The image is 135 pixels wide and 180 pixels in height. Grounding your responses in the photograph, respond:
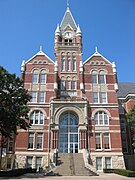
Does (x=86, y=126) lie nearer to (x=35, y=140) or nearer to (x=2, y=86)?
(x=35, y=140)

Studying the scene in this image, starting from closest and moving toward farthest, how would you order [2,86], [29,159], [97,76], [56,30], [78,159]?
Answer: [2,86] < [78,159] < [29,159] < [97,76] < [56,30]

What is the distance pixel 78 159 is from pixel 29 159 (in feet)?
28.2

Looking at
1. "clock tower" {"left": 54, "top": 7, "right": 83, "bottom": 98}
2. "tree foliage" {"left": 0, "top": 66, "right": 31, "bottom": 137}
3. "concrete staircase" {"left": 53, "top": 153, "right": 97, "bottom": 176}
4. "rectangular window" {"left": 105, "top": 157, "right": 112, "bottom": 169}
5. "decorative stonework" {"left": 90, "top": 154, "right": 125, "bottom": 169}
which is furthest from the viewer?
"clock tower" {"left": 54, "top": 7, "right": 83, "bottom": 98}

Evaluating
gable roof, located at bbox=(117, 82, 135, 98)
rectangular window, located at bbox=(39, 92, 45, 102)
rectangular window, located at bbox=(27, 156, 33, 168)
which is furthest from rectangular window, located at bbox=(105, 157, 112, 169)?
gable roof, located at bbox=(117, 82, 135, 98)

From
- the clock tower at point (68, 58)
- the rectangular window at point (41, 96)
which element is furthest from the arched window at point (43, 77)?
the clock tower at point (68, 58)

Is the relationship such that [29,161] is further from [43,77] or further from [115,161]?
[43,77]

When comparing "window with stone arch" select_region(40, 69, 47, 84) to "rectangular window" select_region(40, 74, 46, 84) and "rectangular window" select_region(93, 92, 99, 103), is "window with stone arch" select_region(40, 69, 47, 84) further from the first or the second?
"rectangular window" select_region(93, 92, 99, 103)

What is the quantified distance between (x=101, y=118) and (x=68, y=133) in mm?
6474

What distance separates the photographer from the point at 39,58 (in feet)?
133

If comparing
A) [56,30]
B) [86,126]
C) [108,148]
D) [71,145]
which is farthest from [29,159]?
[56,30]

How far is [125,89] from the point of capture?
47.9 m

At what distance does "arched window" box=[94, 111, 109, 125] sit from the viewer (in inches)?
1406

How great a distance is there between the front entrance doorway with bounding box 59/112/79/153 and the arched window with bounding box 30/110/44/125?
11.3 ft

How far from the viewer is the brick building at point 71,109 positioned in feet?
110
